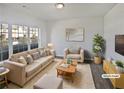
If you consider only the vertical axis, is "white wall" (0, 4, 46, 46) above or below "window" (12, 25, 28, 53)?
above

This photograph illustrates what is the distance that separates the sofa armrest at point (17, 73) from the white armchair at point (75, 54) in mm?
2899

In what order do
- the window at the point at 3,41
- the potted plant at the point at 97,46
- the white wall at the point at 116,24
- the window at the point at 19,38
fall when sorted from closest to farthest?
the white wall at the point at 116,24
the window at the point at 3,41
the window at the point at 19,38
the potted plant at the point at 97,46

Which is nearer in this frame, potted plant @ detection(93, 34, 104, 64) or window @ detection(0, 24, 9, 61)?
window @ detection(0, 24, 9, 61)

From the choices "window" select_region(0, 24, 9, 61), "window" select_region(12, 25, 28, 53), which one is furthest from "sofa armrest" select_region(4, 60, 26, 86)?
"window" select_region(12, 25, 28, 53)

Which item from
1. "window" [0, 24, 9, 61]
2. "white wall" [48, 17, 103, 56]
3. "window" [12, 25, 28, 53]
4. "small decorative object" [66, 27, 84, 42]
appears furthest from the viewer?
"small decorative object" [66, 27, 84, 42]

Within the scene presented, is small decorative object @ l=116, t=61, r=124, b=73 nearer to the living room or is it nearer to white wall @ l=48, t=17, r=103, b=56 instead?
the living room

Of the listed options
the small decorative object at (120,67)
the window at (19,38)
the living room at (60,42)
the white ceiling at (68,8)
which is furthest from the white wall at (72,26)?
the small decorative object at (120,67)

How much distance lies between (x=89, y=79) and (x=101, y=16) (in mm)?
3841

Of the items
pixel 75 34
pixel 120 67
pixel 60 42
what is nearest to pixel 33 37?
pixel 60 42

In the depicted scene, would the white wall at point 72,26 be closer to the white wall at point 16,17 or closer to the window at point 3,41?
the white wall at point 16,17

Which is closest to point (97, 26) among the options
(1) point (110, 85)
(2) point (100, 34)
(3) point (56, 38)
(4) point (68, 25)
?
(2) point (100, 34)

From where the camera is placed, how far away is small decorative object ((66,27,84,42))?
6.74 meters

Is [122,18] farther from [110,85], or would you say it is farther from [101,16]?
[101,16]

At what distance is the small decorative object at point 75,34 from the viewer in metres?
6.74
